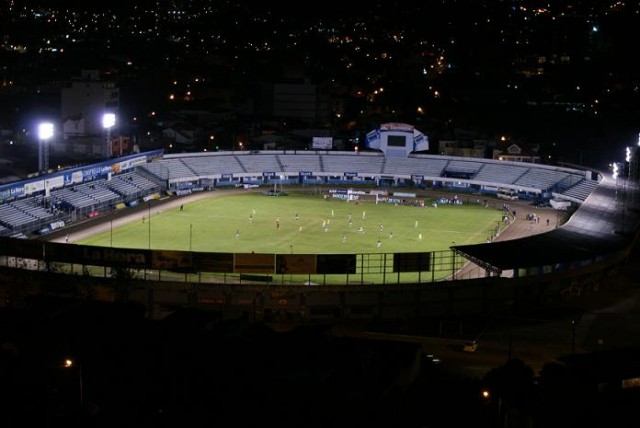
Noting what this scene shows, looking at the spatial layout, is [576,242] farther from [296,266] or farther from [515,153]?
[515,153]

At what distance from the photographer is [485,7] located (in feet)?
503

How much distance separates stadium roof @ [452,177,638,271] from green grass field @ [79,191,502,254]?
5.57 m

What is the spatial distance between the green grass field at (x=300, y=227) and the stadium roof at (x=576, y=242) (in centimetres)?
557

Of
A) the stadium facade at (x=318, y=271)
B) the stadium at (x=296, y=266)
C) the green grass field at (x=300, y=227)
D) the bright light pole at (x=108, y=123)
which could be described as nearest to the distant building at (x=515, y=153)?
the stadium at (x=296, y=266)

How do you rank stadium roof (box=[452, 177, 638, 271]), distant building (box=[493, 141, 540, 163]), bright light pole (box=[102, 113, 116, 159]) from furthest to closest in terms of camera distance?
distant building (box=[493, 141, 540, 163]) < bright light pole (box=[102, 113, 116, 159]) < stadium roof (box=[452, 177, 638, 271])

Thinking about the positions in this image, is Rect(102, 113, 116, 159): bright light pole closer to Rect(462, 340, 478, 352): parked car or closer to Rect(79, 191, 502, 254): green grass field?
Rect(79, 191, 502, 254): green grass field

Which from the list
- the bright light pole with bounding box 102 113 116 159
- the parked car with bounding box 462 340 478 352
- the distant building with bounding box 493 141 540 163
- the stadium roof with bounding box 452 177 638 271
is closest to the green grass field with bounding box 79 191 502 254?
the stadium roof with bounding box 452 177 638 271

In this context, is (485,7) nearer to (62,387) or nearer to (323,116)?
(323,116)

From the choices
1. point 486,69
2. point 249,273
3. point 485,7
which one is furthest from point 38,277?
point 485,7

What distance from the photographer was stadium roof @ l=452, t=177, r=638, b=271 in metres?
35.9

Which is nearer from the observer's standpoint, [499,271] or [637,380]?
[637,380]

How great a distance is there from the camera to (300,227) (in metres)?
50.3

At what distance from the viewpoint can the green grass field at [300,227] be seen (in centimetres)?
4538

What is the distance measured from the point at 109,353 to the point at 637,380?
11548 millimetres
